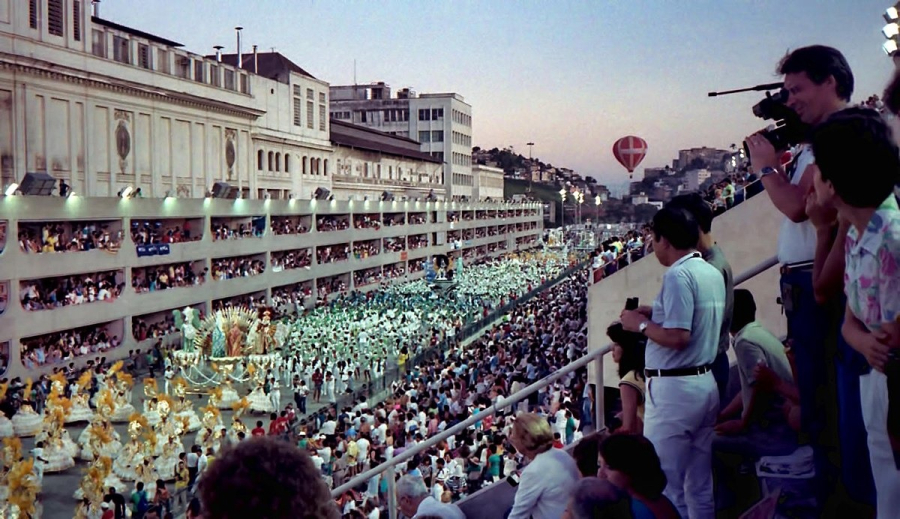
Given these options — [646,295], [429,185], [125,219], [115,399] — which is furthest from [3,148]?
[429,185]

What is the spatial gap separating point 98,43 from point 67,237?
9.99 metres

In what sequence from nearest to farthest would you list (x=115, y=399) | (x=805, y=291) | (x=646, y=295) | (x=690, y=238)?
(x=805, y=291), (x=690, y=238), (x=646, y=295), (x=115, y=399)

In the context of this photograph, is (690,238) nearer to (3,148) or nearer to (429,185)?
(3,148)

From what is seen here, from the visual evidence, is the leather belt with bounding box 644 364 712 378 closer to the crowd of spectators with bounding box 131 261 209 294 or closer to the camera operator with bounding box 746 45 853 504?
the camera operator with bounding box 746 45 853 504

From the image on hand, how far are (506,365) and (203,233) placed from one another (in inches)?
799

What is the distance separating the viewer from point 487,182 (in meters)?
108

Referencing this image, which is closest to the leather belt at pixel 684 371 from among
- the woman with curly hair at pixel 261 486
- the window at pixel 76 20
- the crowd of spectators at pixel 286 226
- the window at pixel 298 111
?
the woman with curly hair at pixel 261 486

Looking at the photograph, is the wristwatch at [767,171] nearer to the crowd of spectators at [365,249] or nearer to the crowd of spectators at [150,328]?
the crowd of spectators at [150,328]

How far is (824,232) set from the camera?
367 cm

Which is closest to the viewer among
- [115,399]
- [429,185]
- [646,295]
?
[646,295]

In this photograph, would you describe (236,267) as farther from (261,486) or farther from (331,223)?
(261,486)

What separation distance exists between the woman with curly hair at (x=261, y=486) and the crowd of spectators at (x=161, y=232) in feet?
107

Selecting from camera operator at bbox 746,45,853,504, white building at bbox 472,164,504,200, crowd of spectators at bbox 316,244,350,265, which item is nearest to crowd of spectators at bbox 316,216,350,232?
crowd of spectators at bbox 316,244,350,265

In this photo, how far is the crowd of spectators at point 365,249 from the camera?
54.1 metres
